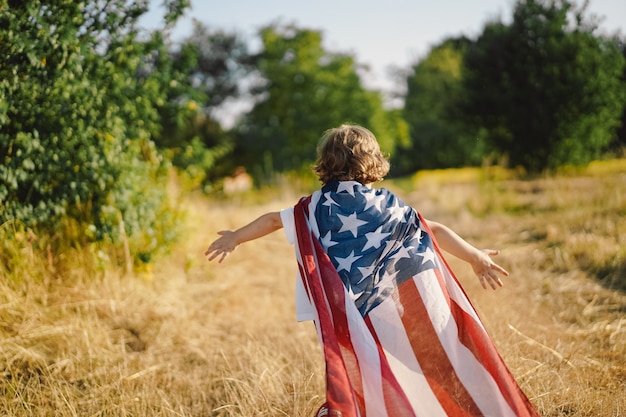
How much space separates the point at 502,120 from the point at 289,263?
8.78 m

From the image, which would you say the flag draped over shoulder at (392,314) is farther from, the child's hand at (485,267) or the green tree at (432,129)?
the green tree at (432,129)

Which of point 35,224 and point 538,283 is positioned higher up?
point 35,224

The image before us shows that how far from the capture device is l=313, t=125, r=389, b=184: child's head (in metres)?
2.38

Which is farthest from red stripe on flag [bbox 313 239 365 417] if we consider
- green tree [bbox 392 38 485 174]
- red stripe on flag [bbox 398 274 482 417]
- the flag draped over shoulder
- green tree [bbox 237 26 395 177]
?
green tree [bbox 392 38 485 174]

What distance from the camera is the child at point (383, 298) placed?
2143mm

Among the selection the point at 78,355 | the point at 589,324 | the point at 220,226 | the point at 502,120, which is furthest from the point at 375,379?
the point at 502,120

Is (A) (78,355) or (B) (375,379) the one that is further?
(A) (78,355)

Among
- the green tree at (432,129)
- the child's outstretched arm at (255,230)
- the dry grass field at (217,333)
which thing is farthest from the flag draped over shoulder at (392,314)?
the green tree at (432,129)

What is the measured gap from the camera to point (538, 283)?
15.7ft

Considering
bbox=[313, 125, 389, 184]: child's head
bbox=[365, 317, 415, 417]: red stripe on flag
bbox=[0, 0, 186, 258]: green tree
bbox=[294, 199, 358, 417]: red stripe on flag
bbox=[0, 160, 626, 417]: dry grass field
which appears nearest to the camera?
bbox=[294, 199, 358, 417]: red stripe on flag

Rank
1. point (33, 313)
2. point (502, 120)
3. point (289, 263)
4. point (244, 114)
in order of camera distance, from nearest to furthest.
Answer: point (33, 313) < point (289, 263) < point (502, 120) < point (244, 114)

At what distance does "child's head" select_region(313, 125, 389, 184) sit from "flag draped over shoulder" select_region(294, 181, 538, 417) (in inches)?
2.7

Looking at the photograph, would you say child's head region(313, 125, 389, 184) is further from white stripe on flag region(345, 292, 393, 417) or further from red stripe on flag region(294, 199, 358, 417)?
white stripe on flag region(345, 292, 393, 417)

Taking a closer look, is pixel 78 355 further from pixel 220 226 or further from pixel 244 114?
pixel 244 114
